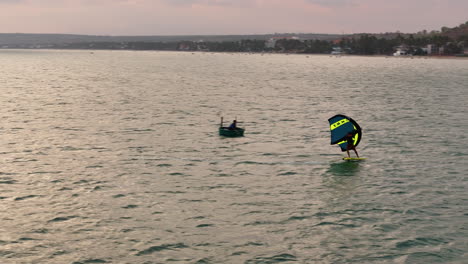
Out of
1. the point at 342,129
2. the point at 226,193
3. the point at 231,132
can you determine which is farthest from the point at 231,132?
the point at 226,193

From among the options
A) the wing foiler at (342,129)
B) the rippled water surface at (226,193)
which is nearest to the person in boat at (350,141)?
the wing foiler at (342,129)

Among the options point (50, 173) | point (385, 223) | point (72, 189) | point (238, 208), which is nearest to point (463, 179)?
point (385, 223)

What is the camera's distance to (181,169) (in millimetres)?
44625

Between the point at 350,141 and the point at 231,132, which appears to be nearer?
the point at 350,141

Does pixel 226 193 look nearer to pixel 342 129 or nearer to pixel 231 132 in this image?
pixel 342 129

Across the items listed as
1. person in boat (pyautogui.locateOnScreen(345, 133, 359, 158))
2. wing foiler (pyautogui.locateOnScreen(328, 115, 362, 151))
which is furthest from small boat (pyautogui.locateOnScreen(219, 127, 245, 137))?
person in boat (pyautogui.locateOnScreen(345, 133, 359, 158))

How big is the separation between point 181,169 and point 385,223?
19182mm

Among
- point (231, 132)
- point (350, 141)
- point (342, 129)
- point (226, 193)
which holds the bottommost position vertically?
point (226, 193)

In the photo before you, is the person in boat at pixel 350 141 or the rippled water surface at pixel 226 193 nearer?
the rippled water surface at pixel 226 193

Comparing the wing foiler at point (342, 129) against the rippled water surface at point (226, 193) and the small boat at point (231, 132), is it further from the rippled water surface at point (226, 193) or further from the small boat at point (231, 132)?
the small boat at point (231, 132)

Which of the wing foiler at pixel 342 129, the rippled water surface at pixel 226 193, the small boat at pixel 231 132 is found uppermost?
the wing foiler at pixel 342 129

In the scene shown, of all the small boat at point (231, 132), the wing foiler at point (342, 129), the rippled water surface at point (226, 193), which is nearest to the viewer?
the rippled water surface at point (226, 193)

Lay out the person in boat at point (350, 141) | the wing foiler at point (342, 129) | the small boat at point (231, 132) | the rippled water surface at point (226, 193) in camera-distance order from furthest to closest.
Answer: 1. the small boat at point (231, 132)
2. the wing foiler at point (342, 129)
3. the person in boat at point (350, 141)
4. the rippled water surface at point (226, 193)

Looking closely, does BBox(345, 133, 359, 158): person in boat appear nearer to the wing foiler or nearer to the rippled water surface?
the wing foiler
